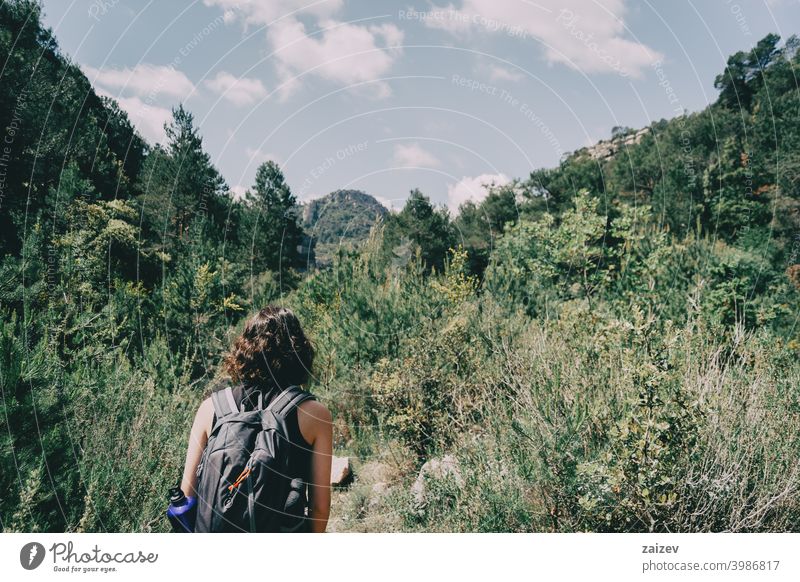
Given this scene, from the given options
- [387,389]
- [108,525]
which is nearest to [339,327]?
[387,389]

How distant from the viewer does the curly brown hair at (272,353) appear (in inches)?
76.0

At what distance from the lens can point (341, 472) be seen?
15.7ft

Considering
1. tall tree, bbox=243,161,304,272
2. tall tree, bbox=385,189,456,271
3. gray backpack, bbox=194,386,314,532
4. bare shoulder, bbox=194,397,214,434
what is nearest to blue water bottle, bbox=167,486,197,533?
gray backpack, bbox=194,386,314,532

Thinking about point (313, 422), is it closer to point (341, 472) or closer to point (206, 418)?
point (206, 418)

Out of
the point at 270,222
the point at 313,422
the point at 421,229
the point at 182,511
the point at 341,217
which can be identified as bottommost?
the point at 182,511

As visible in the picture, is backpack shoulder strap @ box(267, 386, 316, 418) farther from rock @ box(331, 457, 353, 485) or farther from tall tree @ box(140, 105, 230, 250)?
tall tree @ box(140, 105, 230, 250)

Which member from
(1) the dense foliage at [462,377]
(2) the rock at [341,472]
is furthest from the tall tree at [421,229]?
(2) the rock at [341,472]

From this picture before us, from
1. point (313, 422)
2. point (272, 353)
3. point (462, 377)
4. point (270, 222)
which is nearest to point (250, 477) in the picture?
point (313, 422)
